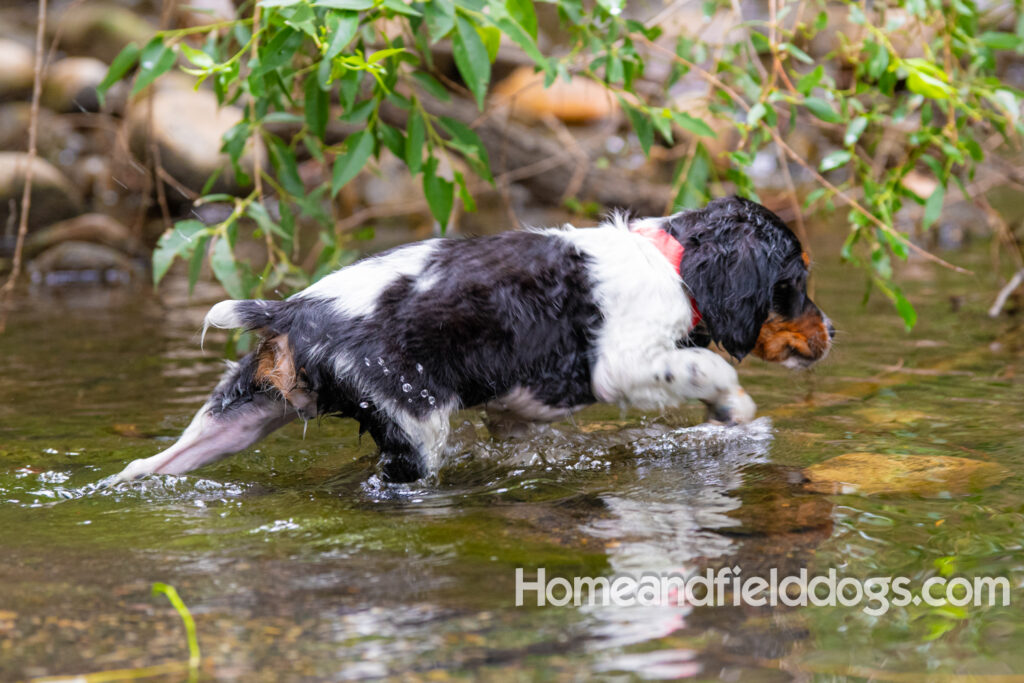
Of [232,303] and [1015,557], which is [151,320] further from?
[1015,557]

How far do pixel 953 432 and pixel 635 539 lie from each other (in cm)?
179

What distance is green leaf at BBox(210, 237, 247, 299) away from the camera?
14.8ft

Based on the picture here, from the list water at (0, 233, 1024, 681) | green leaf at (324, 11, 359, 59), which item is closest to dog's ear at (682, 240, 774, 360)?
water at (0, 233, 1024, 681)

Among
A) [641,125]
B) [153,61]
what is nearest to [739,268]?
[641,125]

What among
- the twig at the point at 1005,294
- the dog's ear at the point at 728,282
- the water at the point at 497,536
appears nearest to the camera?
the water at the point at 497,536

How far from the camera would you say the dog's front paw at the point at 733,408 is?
152 inches

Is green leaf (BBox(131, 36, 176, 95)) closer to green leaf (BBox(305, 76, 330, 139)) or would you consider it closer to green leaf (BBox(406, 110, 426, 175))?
green leaf (BBox(305, 76, 330, 139))

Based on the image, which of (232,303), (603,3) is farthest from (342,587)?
(603,3)

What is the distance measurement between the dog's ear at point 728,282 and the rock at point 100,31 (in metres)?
11.9

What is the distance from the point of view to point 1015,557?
299cm

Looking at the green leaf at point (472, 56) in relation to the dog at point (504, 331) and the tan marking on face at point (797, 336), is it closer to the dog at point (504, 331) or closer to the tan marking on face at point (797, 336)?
the dog at point (504, 331)

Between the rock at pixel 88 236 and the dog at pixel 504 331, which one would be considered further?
the rock at pixel 88 236

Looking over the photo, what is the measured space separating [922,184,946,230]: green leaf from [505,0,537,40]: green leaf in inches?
77.9

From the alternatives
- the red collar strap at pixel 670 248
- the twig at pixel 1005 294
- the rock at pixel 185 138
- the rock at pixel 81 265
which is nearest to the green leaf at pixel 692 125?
the red collar strap at pixel 670 248
